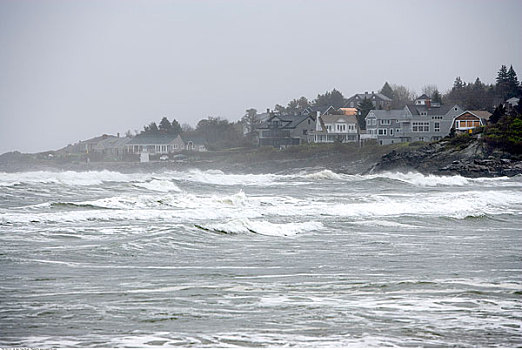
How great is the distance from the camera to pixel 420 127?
267 ft

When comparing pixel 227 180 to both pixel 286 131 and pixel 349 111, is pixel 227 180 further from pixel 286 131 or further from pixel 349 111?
pixel 349 111

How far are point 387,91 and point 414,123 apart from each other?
45.8m

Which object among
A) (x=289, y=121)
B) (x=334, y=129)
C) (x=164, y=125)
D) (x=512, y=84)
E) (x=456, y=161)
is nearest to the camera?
(x=456, y=161)

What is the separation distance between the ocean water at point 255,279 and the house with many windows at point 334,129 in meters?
72.2

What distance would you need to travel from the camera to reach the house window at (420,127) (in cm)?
8100

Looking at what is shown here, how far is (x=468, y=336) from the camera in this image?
652cm

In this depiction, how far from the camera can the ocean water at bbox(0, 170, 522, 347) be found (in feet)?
21.8

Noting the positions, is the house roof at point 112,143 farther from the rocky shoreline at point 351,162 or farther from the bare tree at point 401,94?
the bare tree at point 401,94

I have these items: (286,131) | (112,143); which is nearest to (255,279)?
(286,131)

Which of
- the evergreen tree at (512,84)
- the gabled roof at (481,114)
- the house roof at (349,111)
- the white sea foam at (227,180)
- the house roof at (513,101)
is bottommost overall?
the white sea foam at (227,180)

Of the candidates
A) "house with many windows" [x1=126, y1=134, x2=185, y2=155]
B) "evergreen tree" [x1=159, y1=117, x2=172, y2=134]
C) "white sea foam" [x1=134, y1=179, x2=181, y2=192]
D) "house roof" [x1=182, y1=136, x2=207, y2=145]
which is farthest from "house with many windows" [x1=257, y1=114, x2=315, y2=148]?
"white sea foam" [x1=134, y1=179, x2=181, y2=192]

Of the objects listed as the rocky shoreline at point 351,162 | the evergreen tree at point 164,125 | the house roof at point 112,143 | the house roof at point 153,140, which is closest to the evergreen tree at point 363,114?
the rocky shoreline at point 351,162

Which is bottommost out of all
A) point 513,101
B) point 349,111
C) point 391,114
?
point 391,114

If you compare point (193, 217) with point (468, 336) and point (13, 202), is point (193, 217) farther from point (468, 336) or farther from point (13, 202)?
point (468, 336)
